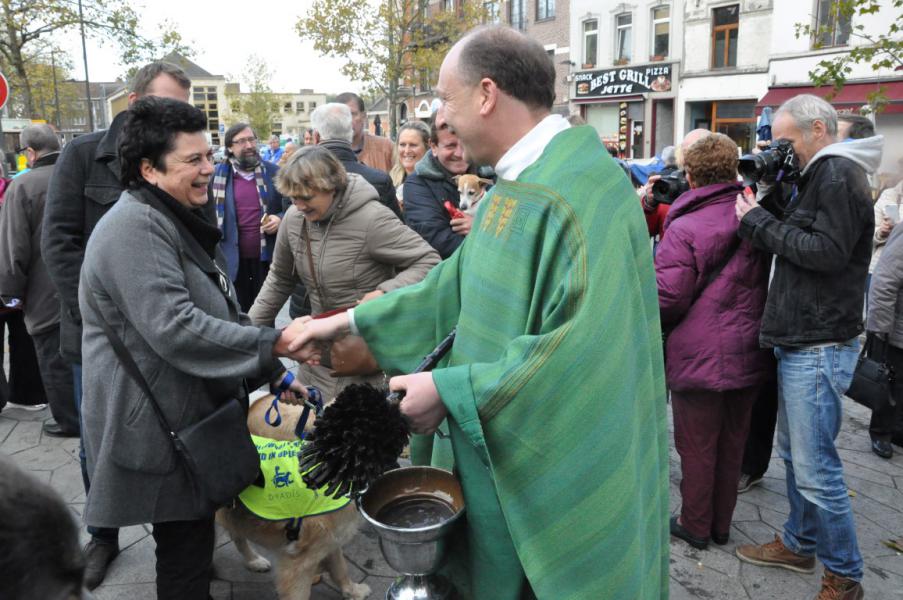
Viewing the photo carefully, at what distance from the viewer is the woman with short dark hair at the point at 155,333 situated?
2.20 metres

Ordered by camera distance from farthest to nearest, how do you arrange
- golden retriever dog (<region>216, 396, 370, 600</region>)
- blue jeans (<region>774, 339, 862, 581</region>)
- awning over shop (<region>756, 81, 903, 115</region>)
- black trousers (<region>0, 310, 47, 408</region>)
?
1. awning over shop (<region>756, 81, 903, 115</region>)
2. black trousers (<region>0, 310, 47, 408</region>)
3. blue jeans (<region>774, 339, 862, 581</region>)
4. golden retriever dog (<region>216, 396, 370, 600</region>)

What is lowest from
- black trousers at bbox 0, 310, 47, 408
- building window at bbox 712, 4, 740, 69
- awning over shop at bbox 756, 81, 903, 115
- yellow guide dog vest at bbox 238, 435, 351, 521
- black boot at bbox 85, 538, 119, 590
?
black boot at bbox 85, 538, 119, 590

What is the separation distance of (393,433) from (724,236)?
89.8 inches

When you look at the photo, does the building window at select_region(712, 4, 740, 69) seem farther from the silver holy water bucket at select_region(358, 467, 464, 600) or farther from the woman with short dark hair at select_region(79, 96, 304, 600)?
the silver holy water bucket at select_region(358, 467, 464, 600)

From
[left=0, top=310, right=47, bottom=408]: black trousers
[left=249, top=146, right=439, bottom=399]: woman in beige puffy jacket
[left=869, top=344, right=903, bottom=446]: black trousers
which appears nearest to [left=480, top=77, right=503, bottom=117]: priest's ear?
[left=249, top=146, right=439, bottom=399]: woman in beige puffy jacket

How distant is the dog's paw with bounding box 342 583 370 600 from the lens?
318cm

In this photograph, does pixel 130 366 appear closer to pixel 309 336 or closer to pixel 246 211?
pixel 309 336

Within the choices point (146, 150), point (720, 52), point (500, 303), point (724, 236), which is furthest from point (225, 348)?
point (720, 52)

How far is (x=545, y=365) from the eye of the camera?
1.53 metres

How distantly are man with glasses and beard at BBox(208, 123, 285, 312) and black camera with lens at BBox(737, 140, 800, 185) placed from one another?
344 centimetres

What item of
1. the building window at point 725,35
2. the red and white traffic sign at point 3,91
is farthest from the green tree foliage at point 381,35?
the red and white traffic sign at point 3,91

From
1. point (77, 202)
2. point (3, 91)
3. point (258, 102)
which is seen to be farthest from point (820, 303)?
point (258, 102)

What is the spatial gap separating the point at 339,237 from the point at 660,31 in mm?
26053

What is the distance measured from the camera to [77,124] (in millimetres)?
105938
